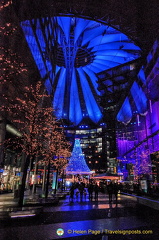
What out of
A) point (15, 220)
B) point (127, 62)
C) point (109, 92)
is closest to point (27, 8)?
point (15, 220)

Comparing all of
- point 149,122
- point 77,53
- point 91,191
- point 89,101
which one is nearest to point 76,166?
point 91,191

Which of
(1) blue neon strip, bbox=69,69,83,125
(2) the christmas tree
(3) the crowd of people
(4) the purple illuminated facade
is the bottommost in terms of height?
(3) the crowd of people

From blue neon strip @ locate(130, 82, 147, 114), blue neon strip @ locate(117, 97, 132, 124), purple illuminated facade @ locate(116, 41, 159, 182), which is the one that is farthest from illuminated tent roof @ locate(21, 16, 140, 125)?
blue neon strip @ locate(117, 97, 132, 124)

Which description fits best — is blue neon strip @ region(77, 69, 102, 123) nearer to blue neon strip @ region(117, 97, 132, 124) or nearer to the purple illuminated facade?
blue neon strip @ region(117, 97, 132, 124)

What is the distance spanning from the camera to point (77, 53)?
8094 cm

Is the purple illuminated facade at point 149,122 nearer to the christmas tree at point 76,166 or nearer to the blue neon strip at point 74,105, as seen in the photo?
the christmas tree at point 76,166

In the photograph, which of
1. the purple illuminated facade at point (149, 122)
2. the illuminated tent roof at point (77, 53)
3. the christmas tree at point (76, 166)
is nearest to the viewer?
the purple illuminated facade at point (149, 122)

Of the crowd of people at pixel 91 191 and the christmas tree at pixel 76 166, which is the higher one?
the christmas tree at pixel 76 166

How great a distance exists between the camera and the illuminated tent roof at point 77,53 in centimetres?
3791

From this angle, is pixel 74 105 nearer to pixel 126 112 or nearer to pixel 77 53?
pixel 77 53

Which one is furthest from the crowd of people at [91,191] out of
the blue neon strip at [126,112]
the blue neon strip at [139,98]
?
the blue neon strip at [126,112]

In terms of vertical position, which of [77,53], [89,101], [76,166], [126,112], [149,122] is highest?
[77,53]

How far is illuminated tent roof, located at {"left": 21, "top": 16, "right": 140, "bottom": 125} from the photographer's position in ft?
124

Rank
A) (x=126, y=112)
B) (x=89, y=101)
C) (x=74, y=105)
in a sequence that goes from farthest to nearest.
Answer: (x=74, y=105), (x=89, y=101), (x=126, y=112)
